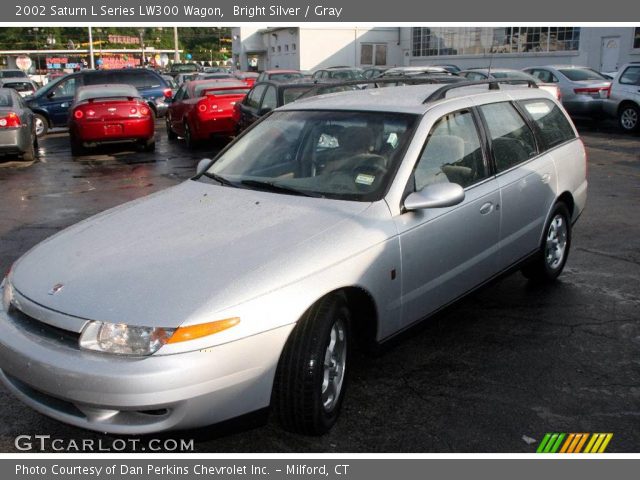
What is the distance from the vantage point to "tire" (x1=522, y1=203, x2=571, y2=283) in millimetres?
5395

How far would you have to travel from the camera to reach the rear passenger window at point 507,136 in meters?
4.77

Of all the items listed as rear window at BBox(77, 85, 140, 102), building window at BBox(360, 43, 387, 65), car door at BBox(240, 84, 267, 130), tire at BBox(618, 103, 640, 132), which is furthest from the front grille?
building window at BBox(360, 43, 387, 65)

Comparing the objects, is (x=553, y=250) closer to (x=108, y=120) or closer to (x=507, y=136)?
(x=507, y=136)

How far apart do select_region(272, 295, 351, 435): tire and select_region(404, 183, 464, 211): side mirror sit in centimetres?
71

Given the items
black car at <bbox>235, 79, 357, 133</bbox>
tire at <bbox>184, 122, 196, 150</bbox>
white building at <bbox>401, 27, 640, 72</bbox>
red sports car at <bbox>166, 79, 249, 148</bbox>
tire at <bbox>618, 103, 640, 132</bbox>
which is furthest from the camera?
white building at <bbox>401, 27, 640, 72</bbox>

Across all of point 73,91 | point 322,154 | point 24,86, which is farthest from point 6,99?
point 24,86

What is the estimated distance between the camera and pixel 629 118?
16609mm

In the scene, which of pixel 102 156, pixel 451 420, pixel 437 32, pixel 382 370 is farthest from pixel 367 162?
pixel 437 32

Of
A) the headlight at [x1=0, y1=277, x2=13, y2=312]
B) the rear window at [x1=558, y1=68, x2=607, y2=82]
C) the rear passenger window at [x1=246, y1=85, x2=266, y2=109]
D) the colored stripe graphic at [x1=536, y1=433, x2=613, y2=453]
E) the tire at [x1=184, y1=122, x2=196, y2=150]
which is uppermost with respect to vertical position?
the rear window at [x1=558, y1=68, x2=607, y2=82]

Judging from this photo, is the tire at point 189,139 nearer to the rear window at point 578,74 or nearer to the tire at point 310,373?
the rear window at point 578,74

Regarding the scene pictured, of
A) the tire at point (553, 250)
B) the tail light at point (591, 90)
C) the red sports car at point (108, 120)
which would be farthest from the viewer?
the tail light at point (591, 90)

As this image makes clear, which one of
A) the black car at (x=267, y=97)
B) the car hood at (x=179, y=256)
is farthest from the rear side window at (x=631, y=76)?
the car hood at (x=179, y=256)

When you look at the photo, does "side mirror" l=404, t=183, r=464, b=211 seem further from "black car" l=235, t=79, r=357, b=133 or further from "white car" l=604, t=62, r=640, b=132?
"white car" l=604, t=62, r=640, b=132

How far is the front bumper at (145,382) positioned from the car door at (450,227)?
107cm
